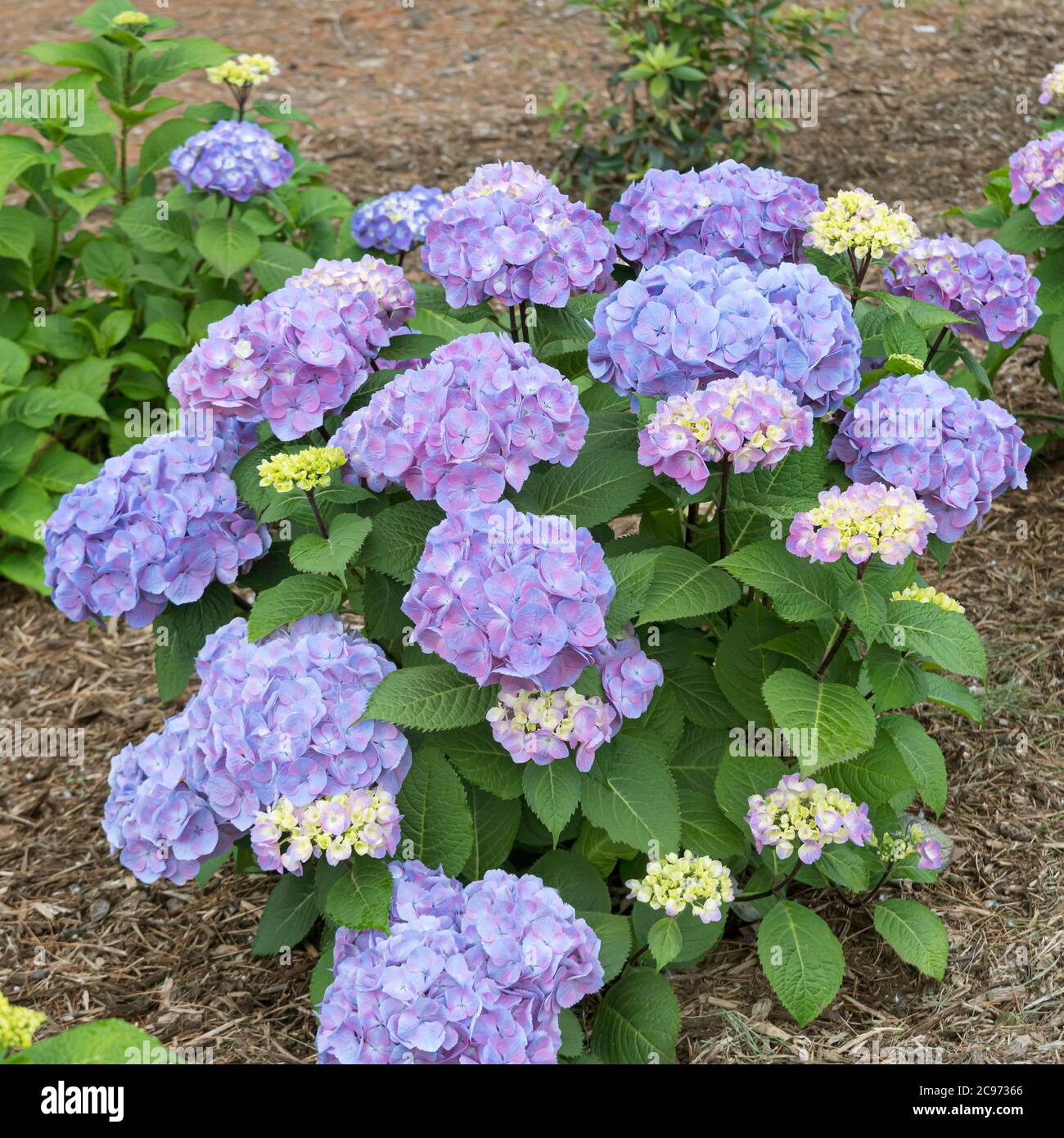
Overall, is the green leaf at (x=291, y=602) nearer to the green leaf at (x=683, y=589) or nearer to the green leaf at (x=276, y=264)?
the green leaf at (x=683, y=589)

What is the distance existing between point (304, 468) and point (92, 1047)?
3.20 feet

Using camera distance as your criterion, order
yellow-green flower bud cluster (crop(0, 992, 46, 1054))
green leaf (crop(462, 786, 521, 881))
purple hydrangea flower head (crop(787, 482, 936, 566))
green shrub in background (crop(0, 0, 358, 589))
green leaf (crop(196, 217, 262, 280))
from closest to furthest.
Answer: yellow-green flower bud cluster (crop(0, 992, 46, 1054)) < purple hydrangea flower head (crop(787, 482, 936, 566)) < green leaf (crop(462, 786, 521, 881)) < green leaf (crop(196, 217, 262, 280)) < green shrub in background (crop(0, 0, 358, 589))

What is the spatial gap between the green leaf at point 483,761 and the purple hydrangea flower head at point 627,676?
0.23 meters

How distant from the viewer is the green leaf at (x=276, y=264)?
425 cm

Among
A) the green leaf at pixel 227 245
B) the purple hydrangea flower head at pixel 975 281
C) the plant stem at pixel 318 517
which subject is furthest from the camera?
the green leaf at pixel 227 245

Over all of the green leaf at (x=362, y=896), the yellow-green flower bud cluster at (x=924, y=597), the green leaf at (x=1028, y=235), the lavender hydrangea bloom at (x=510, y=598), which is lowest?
the green leaf at (x=362, y=896)

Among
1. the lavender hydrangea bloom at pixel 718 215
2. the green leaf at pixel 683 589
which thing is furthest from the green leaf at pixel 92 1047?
the lavender hydrangea bloom at pixel 718 215

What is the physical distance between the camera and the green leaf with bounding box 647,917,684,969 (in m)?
2.25

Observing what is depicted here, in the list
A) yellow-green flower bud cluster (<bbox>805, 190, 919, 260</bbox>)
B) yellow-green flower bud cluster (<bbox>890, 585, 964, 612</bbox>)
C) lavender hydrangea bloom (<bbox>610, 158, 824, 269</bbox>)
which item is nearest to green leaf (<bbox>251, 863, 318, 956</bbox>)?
yellow-green flower bud cluster (<bbox>890, 585, 964, 612</bbox>)

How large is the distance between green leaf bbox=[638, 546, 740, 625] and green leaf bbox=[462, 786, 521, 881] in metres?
0.46

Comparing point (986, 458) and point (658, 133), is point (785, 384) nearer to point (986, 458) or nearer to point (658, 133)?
point (986, 458)

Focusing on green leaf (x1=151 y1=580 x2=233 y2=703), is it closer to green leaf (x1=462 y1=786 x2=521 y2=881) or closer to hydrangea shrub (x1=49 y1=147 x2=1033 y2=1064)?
hydrangea shrub (x1=49 y1=147 x2=1033 y2=1064)

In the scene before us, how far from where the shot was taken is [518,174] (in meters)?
2.63

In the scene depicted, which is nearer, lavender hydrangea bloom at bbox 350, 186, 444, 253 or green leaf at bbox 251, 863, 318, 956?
green leaf at bbox 251, 863, 318, 956
